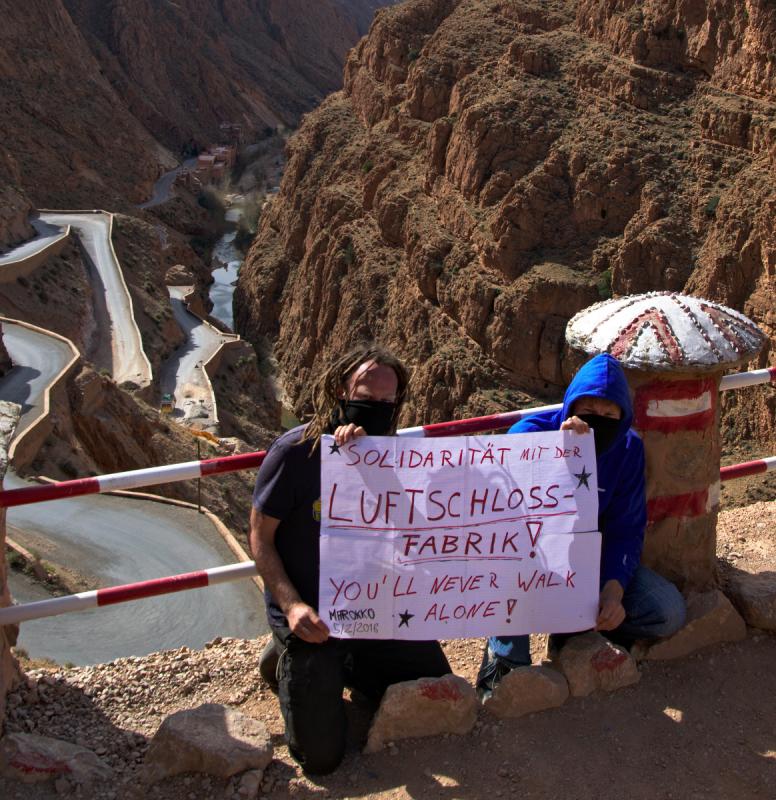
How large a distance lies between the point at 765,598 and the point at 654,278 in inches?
861

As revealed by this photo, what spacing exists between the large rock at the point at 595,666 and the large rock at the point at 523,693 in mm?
131

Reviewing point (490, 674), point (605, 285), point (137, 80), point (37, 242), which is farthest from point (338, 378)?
point (137, 80)

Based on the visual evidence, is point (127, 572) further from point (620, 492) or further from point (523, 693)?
point (620, 492)

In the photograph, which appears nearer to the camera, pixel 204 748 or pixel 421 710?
pixel 204 748

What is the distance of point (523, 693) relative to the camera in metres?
4.10

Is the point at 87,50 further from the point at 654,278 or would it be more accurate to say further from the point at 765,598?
the point at 765,598

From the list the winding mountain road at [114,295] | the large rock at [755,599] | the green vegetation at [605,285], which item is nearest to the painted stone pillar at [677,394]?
the large rock at [755,599]

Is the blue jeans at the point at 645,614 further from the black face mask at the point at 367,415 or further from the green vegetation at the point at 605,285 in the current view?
the green vegetation at the point at 605,285

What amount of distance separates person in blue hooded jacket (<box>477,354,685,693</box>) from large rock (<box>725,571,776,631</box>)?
49 cm

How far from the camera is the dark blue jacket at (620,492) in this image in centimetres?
422

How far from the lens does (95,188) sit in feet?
186

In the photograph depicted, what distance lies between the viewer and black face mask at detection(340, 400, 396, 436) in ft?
13.5

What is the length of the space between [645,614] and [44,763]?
105 inches

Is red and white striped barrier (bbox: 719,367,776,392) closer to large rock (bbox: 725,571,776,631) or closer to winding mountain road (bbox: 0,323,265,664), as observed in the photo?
large rock (bbox: 725,571,776,631)
